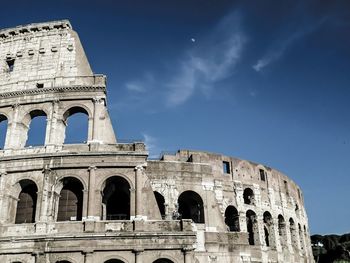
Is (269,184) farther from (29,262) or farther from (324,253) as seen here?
(324,253)

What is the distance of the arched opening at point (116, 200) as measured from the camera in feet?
63.9

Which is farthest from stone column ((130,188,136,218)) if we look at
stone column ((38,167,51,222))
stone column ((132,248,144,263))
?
stone column ((38,167,51,222))

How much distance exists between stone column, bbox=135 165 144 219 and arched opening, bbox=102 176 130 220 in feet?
3.37

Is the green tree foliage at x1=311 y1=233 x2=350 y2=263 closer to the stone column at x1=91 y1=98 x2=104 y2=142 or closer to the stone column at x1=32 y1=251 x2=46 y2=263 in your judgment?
the stone column at x1=91 y1=98 x2=104 y2=142

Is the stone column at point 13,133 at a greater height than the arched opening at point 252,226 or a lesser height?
greater

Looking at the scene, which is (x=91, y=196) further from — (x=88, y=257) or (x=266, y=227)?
(x=266, y=227)

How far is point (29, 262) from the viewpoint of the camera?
1694cm

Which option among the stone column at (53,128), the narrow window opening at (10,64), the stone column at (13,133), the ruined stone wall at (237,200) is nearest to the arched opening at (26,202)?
the stone column at (13,133)

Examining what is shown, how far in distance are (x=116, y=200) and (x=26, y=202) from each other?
15.2 ft

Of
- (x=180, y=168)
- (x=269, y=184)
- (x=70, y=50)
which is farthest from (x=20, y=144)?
(x=269, y=184)

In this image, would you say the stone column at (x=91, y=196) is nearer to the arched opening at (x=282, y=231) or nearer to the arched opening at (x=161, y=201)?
the arched opening at (x=161, y=201)

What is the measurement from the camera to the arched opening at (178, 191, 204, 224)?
72.5ft

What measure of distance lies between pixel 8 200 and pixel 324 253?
149 feet

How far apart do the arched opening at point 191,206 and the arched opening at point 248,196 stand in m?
4.88
